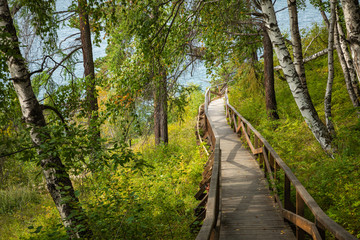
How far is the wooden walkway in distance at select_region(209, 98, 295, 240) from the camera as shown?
466 centimetres

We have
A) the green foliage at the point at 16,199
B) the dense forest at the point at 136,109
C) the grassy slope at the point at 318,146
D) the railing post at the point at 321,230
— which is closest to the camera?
the railing post at the point at 321,230

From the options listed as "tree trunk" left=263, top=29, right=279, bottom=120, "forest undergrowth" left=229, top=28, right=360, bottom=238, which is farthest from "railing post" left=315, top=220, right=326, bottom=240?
"tree trunk" left=263, top=29, right=279, bottom=120

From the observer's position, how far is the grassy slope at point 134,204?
4992mm

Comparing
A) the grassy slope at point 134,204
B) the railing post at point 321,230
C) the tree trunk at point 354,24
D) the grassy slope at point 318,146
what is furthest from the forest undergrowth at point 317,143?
the grassy slope at point 134,204

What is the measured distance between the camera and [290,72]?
22.7ft

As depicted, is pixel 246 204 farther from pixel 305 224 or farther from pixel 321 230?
pixel 321 230

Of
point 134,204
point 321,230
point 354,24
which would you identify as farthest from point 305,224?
point 354,24

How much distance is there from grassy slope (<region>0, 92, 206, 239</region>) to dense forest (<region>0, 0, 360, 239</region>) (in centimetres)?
5

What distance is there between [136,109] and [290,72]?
3918 millimetres

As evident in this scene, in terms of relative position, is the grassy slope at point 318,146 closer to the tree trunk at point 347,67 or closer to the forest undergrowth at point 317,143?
the forest undergrowth at point 317,143

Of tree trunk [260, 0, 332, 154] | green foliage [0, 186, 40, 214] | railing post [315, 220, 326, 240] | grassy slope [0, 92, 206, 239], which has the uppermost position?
tree trunk [260, 0, 332, 154]

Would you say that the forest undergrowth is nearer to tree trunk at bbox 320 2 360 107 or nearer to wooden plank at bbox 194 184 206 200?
tree trunk at bbox 320 2 360 107

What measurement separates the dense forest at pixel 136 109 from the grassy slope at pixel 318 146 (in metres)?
0.04

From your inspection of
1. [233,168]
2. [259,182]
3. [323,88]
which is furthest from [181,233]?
[323,88]
